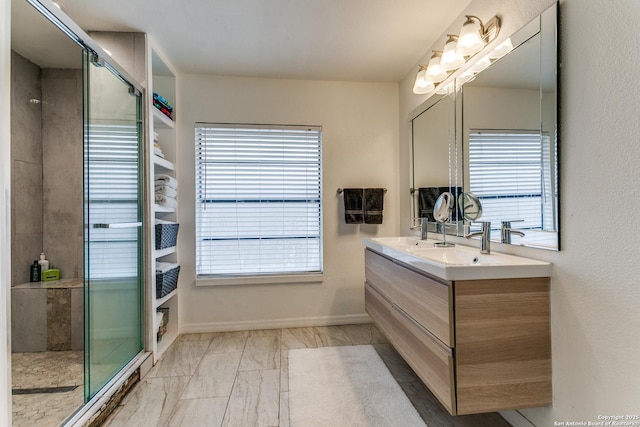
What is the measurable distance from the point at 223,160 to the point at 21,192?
4.73 ft

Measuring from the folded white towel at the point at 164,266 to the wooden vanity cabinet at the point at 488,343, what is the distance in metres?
1.93

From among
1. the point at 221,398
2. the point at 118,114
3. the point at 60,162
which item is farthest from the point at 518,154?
the point at 60,162

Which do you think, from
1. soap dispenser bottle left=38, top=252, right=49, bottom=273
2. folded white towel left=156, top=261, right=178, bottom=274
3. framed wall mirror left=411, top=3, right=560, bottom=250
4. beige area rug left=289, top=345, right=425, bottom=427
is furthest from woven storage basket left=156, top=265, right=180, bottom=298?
framed wall mirror left=411, top=3, right=560, bottom=250

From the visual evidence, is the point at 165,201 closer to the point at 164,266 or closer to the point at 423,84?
the point at 164,266

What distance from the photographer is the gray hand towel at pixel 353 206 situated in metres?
2.71

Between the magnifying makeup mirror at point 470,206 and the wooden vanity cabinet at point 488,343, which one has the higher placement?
the magnifying makeup mirror at point 470,206

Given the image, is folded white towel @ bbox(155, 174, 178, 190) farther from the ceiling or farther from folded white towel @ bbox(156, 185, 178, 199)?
the ceiling

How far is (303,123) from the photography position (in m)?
2.75

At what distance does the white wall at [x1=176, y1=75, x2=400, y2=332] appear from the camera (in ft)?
8.66

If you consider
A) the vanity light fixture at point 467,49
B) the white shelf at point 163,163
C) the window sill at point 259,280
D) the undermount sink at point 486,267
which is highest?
the vanity light fixture at point 467,49

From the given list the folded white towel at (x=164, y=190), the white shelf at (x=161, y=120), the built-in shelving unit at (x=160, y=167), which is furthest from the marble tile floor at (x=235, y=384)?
the white shelf at (x=161, y=120)

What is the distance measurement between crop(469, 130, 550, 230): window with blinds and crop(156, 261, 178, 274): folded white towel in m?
2.25

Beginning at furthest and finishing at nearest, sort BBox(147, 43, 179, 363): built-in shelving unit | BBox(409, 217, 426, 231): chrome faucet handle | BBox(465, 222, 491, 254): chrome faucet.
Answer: BBox(409, 217, 426, 231): chrome faucet handle → BBox(147, 43, 179, 363): built-in shelving unit → BBox(465, 222, 491, 254): chrome faucet

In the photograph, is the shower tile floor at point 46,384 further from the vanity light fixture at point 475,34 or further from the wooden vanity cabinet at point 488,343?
the vanity light fixture at point 475,34
